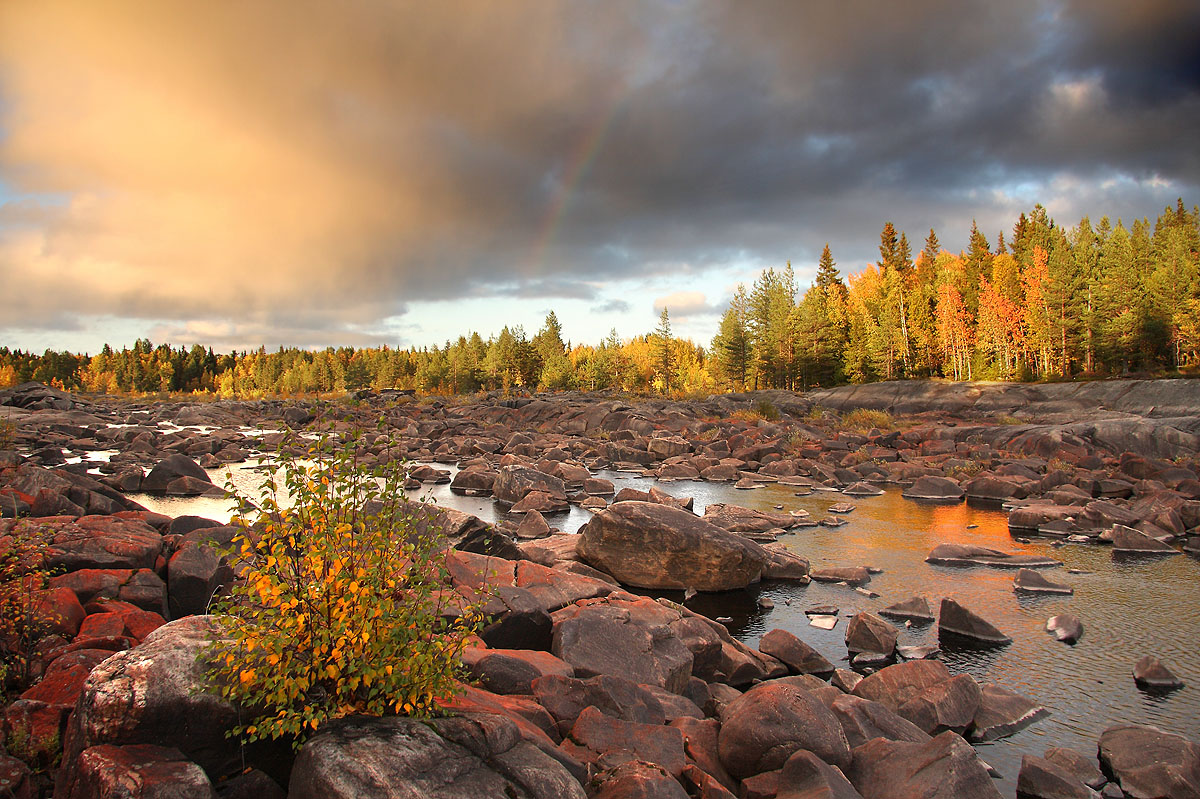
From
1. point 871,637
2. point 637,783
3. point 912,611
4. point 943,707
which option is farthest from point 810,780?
point 912,611

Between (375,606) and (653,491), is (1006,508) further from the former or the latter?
(375,606)

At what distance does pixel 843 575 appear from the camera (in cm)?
1669

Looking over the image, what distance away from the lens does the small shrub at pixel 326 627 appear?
191 inches

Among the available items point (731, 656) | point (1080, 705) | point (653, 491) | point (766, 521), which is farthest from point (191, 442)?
point (1080, 705)

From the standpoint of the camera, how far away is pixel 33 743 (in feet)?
18.0

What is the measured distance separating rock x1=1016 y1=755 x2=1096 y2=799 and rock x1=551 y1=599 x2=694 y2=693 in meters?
4.21

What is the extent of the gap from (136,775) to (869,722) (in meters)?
7.90

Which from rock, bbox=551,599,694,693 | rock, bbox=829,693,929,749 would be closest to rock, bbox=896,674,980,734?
rock, bbox=829,693,929,749

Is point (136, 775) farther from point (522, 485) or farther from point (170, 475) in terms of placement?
point (170, 475)

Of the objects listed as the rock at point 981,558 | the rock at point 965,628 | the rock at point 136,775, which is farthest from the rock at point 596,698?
the rock at point 981,558

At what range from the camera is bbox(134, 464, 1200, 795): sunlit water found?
10.0 metres

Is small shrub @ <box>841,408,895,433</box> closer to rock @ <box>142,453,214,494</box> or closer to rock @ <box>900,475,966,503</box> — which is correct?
rock @ <box>900,475,966,503</box>

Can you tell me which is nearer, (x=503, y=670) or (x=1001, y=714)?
(x=503, y=670)

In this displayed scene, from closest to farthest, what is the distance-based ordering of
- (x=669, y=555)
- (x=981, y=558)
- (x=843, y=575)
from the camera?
(x=669, y=555)
(x=843, y=575)
(x=981, y=558)
